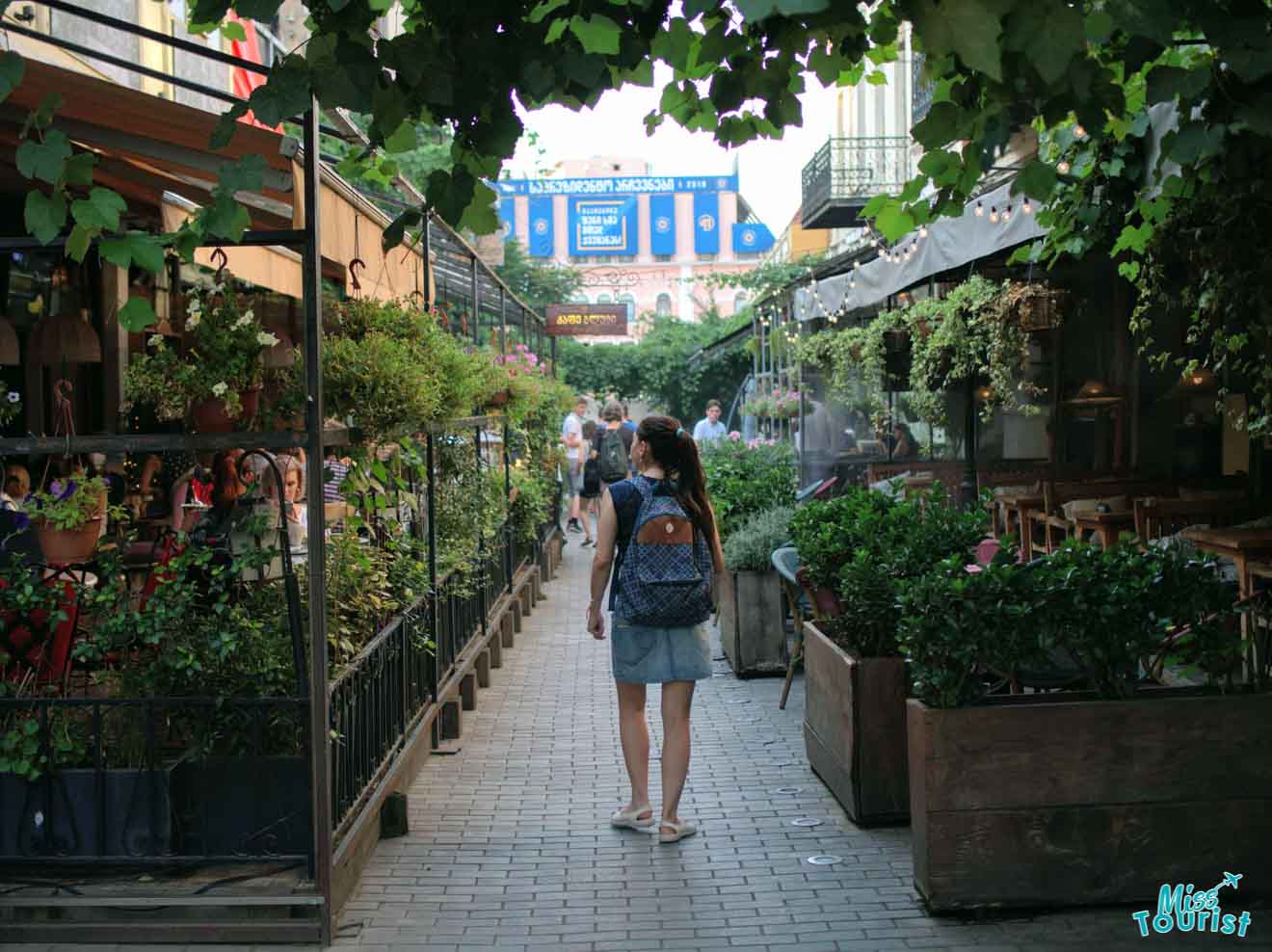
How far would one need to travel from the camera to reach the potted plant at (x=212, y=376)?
15.6 feet

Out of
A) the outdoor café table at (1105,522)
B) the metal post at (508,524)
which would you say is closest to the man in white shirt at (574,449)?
the metal post at (508,524)

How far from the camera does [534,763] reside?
7344mm

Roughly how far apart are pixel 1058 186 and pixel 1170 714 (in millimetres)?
2587

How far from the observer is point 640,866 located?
5.53 metres

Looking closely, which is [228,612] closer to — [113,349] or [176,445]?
[176,445]

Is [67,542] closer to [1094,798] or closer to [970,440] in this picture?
[1094,798]

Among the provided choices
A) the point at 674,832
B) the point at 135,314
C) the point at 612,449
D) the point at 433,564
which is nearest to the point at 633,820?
the point at 674,832

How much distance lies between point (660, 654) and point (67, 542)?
8.00ft

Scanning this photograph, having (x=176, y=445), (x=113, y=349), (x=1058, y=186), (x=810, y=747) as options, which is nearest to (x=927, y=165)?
(x=1058, y=186)

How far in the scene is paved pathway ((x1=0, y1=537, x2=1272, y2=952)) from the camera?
184 inches

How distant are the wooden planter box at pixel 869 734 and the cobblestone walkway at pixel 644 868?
0.12m

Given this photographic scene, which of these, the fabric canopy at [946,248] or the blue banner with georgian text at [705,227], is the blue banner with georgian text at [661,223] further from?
the fabric canopy at [946,248]

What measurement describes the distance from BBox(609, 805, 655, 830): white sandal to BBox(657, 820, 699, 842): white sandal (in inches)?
4.6

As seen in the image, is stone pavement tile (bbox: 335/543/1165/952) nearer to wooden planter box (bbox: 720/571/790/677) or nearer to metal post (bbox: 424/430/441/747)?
metal post (bbox: 424/430/441/747)
